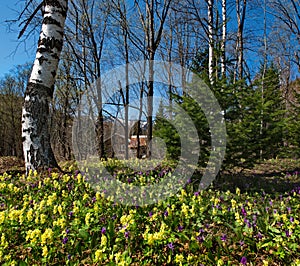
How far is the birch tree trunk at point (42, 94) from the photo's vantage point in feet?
15.1

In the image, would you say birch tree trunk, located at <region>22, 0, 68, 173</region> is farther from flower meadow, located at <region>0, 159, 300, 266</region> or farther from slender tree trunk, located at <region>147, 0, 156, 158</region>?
slender tree trunk, located at <region>147, 0, 156, 158</region>

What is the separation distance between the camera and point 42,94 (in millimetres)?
4688

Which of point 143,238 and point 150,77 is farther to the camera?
point 150,77

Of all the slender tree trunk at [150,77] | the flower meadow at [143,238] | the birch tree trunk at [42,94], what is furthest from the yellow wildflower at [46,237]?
the slender tree trunk at [150,77]

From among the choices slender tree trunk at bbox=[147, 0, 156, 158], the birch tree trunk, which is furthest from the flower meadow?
slender tree trunk at bbox=[147, 0, 156, 158]

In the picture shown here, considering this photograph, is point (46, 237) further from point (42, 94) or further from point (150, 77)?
point (150, 77)

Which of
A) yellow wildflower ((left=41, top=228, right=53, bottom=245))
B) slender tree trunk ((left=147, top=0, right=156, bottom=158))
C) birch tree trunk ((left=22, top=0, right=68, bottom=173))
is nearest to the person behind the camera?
yellow wildflower ((left=41, top=228, right=53, bottom=245))

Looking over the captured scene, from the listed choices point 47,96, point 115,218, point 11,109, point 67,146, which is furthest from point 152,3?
point 11,109

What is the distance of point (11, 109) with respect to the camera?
20094 mm

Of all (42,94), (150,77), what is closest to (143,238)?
(42,94)

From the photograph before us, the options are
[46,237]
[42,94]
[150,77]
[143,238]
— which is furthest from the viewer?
[150,77]

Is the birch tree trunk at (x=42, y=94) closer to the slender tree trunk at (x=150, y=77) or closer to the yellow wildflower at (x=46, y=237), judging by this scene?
the yellow wildflower at (x=46, y=237)

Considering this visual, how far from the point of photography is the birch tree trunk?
4613mm

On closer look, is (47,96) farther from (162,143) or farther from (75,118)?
(75,118)
